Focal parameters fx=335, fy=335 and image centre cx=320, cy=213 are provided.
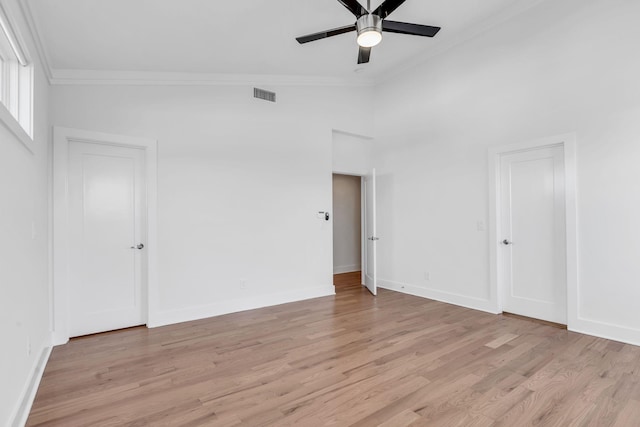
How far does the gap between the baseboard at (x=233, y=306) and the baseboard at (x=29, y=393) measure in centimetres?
116

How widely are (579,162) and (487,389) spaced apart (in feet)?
8.71

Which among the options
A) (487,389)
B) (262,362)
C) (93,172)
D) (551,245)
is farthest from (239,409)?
(551,245)

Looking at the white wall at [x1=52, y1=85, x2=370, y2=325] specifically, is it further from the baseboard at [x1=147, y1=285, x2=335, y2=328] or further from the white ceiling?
the white ceiling

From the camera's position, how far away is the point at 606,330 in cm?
338

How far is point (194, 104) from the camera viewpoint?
4.27 meters

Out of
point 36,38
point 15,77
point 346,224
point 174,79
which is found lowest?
point 346,224

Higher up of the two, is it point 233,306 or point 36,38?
point 36,38

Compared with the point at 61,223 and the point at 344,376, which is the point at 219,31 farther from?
the point at 344,376

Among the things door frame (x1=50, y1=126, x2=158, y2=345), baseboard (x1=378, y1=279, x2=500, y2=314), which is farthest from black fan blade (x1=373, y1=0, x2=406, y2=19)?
baseboard (x1=378, y1=279, x2=500, y2=314)

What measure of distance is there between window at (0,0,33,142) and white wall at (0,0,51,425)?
0.13 meters

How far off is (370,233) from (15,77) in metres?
4.65

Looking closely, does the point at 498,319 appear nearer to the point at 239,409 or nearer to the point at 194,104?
the point at 239,409

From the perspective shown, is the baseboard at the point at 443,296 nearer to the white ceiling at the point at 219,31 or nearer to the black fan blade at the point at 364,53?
the black fan blade at the point at 364,53

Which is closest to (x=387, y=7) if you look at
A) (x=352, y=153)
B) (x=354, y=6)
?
(x=354, y=6)
